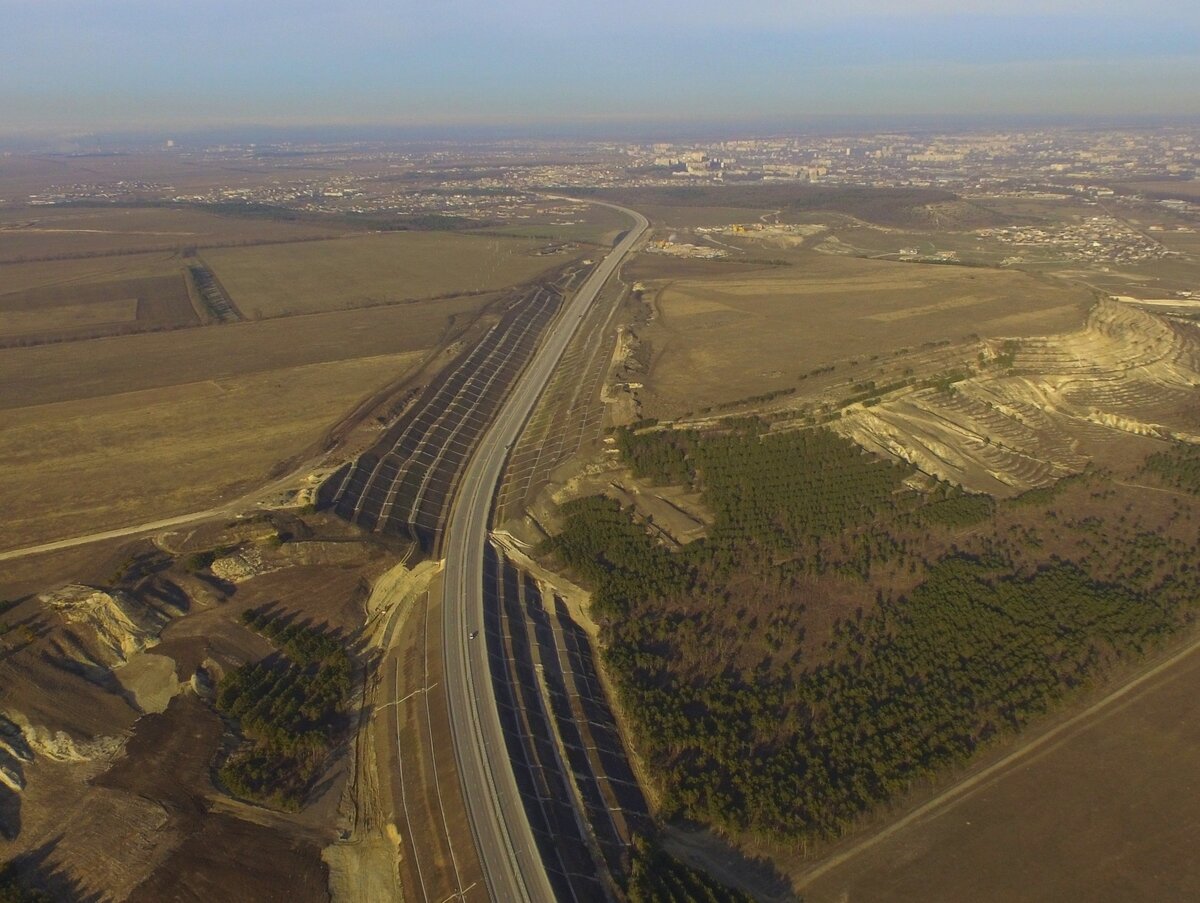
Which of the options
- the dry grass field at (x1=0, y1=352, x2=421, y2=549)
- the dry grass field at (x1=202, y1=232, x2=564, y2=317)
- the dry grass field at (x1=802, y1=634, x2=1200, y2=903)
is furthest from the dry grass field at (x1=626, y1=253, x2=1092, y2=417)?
the dry grass field at (x1=802, y1=634, x2=1200, y2=903)

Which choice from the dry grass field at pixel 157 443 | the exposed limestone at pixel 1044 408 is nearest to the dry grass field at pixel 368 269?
the dry grass field at pixel 157 443

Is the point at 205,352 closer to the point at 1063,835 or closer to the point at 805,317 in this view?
the point at 805,317

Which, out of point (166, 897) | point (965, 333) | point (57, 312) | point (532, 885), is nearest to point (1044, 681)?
point (532, 885)

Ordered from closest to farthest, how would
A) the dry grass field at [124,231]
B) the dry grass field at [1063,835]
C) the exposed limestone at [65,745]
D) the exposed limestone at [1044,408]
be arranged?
1. the dry grass field at [1063,835]
2. the exposed limestone at [65,745]
3. the exposed limestone at [1044,408]
4. the dry grass field at [124,231]

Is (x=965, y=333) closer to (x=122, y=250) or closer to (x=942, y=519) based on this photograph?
(x=942, y=519)

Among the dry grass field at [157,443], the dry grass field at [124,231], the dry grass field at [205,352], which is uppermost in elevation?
the dry grass field at [124,231]

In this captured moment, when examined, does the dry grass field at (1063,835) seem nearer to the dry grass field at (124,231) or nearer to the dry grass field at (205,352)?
the dry grass field at (205,352)
